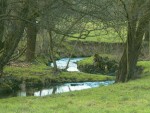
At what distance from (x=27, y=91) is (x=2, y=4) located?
8.76m

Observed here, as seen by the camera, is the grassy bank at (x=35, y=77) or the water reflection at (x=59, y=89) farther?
the grassy bank at (x=35, y=77)

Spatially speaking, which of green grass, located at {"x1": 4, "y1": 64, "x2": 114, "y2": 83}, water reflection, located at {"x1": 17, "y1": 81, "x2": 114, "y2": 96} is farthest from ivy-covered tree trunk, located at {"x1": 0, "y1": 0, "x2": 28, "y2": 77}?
green grass, located at {"x1": 4, "y1": 64, "x2": 114, "y2": 83}

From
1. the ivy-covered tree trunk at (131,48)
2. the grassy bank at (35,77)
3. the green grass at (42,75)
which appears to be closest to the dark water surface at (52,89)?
the grassy bank at (35,77)

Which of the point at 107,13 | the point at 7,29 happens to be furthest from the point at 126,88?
the point at 7,29

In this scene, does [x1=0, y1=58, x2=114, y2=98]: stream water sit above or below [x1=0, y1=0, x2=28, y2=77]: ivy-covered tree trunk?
below

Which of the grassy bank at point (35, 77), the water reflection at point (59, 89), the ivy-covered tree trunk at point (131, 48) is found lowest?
the water reflection at point (59, 89)

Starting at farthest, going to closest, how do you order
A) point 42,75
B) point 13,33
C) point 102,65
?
point 102,65
point 42,75
point 13,33

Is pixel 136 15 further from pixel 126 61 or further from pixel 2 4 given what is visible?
pixel 2 4

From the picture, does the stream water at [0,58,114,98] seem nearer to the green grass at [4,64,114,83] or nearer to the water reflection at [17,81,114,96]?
the water reflection at [17,81,114,96]

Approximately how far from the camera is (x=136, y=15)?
71.1 ft

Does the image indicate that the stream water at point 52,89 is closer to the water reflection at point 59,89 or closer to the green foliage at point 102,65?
the water reflection at point 59,89

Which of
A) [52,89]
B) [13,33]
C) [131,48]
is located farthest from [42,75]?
[13,33]

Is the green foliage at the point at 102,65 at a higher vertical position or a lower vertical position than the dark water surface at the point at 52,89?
higher

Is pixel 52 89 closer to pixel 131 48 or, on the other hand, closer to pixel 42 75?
pixel 42 75
